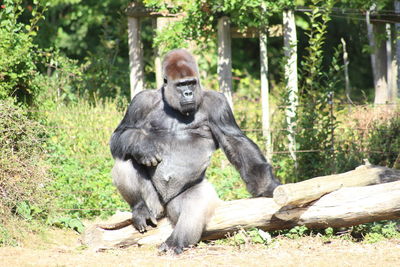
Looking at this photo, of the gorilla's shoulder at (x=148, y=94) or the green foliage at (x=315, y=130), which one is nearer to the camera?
the gorilla's shoulder at (x=148, y=94)

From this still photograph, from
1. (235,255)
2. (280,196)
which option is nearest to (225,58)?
(280,196)

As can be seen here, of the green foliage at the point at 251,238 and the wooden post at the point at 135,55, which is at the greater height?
the wooden post at the point at 135,55

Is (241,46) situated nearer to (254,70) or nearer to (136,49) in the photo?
(254,70)

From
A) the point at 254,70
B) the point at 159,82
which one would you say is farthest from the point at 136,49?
the point at 254,70

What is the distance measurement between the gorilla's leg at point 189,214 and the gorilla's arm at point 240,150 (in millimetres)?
360

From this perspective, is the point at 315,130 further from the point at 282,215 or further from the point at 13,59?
the point at 13,59

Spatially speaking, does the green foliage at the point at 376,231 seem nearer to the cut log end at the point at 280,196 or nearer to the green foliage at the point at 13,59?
the cut log end at the point at 280,196

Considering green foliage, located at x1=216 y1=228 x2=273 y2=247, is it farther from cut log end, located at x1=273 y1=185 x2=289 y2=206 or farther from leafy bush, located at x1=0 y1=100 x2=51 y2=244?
leafy bush, located at x1=0 y1=100 x2=51 y2=244

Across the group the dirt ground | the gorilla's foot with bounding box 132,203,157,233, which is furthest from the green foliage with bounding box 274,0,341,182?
the gorilla's foot with bounding box 132,203,157,233

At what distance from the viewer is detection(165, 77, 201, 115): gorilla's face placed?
558 cm

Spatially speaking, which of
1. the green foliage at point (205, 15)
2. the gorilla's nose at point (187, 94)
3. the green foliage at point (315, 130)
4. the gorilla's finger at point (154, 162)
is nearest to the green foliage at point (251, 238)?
the gorilla's finger at point (154, 162)

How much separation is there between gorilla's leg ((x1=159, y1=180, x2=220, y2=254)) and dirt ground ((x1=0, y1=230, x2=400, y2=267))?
11 cm

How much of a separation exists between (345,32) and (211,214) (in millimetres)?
13287

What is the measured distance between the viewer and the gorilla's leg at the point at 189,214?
5422 mm
